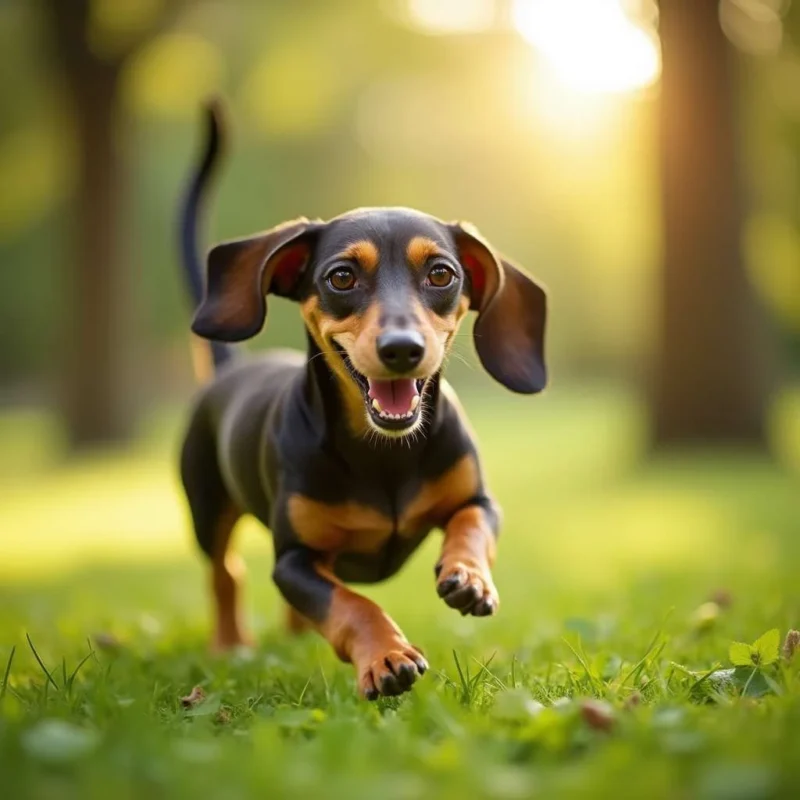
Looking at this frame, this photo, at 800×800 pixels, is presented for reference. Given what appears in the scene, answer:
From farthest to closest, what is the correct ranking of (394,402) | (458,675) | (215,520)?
1. (215,520)
2. (394,402)
3. (458,675)

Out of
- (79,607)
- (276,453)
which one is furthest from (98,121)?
(276,453)

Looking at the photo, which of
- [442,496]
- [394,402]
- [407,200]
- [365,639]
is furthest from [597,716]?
[407,200]

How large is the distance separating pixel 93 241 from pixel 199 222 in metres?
11.7

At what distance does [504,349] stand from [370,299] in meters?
0.69

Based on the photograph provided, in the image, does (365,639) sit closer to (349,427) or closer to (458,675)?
(458,675)

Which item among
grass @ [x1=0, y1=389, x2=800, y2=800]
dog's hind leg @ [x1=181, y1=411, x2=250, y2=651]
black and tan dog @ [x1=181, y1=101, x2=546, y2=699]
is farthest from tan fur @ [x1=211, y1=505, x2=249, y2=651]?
black and tan dog @ [x1=181, y1=101, x2=546, y2=699]

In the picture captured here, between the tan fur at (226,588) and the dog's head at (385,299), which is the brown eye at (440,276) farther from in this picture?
the tan fur at (226,588)

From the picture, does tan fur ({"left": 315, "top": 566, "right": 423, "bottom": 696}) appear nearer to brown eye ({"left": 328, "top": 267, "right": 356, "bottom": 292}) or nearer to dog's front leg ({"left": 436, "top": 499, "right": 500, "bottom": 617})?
dog's front leg ({"left": 436, "top": 499, "right": 500, "bottom": 617})

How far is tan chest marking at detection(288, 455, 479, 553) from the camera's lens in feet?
11.8

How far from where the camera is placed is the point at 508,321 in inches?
156

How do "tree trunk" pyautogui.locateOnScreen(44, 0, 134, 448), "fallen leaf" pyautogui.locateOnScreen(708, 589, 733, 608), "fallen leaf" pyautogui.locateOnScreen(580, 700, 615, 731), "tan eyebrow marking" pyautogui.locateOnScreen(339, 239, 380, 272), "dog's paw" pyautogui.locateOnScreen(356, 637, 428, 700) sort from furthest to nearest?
"tree trunk" pyautogui.locateOnScreen(44, 0, 134, 448)
"fallen leaf" pyautogui.locateOnScreen(708, 589, 733, 608)
"tan eyebrow marking" pyautogui.locateOnScreen(339, 239, 380, 272)
"dog's paw" pyautogui.locateOnScreen(356, 637, 428, 700)
"fallen leaf" pyautogui.locateOnScreen(580, 700, 615, 731)

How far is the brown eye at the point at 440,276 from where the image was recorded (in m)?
3.54

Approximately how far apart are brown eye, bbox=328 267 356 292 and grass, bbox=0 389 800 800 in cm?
116

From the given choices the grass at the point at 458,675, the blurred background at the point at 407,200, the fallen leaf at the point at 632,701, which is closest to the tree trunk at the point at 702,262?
the blurred background at the point at 407,200
